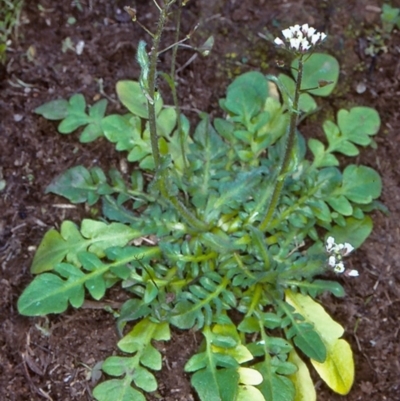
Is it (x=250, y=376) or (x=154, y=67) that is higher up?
(x=154, y=67)

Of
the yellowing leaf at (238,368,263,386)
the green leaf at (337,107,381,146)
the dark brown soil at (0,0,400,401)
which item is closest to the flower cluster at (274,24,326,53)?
the green leaf at (337,107,381,146)

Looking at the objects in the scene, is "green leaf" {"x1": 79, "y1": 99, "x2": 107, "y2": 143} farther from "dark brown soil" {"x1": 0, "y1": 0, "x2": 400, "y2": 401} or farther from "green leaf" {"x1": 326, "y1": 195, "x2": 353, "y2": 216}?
"green leaf" {"x1": 326, "y1": 195, "x2": 353, "y2": 216}

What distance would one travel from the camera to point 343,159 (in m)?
3.53

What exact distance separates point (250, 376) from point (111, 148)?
142 cm

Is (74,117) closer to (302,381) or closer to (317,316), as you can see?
(317,316)

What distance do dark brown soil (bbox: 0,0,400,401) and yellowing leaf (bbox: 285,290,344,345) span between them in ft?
0.49

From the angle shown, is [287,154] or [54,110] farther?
[54,110]

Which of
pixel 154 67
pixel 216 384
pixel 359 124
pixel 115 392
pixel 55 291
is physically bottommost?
pixel 115 392

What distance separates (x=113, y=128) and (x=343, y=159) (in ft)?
4.06

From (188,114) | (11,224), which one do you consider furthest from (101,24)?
(11,224)

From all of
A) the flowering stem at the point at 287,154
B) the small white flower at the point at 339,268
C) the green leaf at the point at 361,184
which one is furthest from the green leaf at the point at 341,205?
the small white flower at the point at 339,268

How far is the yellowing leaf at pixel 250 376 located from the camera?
2807 mm

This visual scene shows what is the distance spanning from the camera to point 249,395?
2.78 metres

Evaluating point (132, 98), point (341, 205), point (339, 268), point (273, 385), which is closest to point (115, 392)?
point (273, 385)
